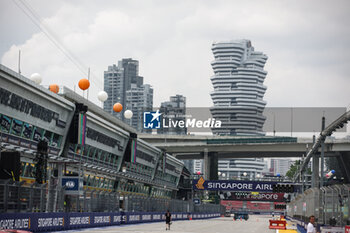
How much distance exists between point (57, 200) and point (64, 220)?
1464 millimetres

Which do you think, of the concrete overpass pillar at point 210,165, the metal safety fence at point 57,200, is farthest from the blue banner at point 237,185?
the metal safety fence at point 57,200

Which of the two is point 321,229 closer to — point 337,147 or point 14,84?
point 14,84

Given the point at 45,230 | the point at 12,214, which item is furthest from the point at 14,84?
the point at 12,214

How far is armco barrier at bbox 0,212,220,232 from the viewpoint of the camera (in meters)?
29.2

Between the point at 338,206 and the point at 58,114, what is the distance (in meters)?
30.4

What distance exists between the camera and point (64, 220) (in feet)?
123

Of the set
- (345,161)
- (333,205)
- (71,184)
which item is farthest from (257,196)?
(333,205)

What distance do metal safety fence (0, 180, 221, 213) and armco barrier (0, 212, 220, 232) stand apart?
0.35 metres

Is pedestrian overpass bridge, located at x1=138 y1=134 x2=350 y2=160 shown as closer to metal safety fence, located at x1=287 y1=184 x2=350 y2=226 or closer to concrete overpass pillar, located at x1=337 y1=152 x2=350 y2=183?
concrete overpass pillar, located at x1=337 y1=152 x2=350 y2=183

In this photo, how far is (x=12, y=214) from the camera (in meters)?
28.8

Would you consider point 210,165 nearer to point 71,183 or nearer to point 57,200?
point 71,183

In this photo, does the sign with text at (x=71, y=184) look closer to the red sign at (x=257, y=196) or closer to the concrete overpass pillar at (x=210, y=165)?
the concrete overpass pillar at (x=210, y=165)

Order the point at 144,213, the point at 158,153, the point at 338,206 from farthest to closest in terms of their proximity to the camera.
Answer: the point at 158,153 → the point at 144,213 → the point at 338,206

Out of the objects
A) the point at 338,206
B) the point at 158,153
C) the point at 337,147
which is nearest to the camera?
the point at 338,206
